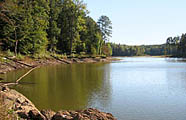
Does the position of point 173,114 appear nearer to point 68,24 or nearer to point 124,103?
point 124,103

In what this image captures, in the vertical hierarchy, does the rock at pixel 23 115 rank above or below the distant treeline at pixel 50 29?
below

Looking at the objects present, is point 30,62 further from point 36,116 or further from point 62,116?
point 62,116

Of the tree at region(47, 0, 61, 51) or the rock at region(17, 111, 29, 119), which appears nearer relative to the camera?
the rock at region(17, 111, 29, 119)

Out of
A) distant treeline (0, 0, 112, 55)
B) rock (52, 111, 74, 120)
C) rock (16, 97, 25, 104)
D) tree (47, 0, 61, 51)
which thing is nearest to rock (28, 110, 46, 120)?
rock (52, 111, 74, 120)

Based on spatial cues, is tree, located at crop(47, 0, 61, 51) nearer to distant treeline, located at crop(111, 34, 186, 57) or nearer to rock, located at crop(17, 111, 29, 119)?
rock, located at crop(17, 111, 29, 119)

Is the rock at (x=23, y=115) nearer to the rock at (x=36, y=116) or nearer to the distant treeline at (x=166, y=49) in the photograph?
the rock at (x=36, y=116)

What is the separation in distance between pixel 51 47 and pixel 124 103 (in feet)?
134

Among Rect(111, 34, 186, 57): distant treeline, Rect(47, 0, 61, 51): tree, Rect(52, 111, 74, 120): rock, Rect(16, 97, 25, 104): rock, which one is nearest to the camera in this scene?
Rect(52, 111, 74, 120): rock

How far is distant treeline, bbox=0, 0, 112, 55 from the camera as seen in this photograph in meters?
34.6

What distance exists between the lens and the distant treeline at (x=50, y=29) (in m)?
34.6

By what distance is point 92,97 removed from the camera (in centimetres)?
1216

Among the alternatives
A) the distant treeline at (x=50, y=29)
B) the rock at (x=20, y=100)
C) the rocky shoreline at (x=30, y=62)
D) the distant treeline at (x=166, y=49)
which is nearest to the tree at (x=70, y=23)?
the distant treeline at (x=50, y=29)

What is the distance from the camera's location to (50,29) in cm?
5009

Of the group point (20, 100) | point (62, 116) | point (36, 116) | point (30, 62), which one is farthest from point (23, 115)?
point (30, 62)
